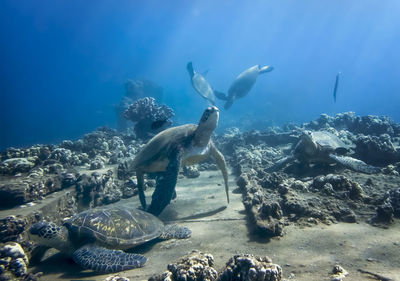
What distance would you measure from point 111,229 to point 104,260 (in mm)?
689

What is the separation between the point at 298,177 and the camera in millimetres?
7695

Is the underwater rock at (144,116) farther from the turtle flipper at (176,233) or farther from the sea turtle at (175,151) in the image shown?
the turtle flipper at (176,233)

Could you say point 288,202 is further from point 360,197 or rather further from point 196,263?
point 196,263

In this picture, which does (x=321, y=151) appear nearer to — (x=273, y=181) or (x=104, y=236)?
(x=273, y=181)

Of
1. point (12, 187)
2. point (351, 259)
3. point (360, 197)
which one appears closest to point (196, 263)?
point (351, 259)

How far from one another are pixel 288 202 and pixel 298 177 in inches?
127

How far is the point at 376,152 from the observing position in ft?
24.9

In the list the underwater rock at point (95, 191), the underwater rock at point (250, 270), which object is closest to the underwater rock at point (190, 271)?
the underwater rock at point (250, 270)

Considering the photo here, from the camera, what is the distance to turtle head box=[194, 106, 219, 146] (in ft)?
20.6

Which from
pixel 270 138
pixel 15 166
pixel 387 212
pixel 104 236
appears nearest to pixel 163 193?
pixel 104 236

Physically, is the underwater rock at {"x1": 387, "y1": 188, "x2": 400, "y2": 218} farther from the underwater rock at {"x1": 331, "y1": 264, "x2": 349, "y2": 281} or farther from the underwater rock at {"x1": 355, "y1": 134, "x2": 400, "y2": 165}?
the underwater rock at {"x1": 355, "y1": 134, "x2": 400, "y2": 165}

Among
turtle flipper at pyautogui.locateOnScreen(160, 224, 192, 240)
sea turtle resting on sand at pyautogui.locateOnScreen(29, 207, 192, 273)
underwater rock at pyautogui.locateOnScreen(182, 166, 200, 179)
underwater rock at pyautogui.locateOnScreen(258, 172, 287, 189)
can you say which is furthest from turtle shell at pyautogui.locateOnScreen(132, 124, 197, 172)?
underwater rock at pyautogui.locateOnScreen(182, 166, 200, 179)

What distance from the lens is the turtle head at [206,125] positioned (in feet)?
20.6

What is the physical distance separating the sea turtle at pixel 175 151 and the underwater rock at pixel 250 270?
311cm
